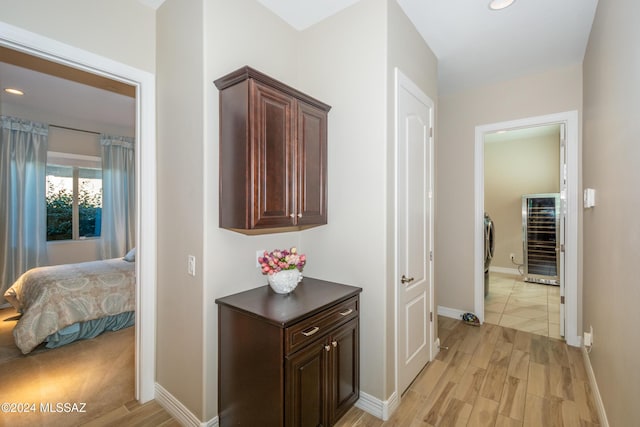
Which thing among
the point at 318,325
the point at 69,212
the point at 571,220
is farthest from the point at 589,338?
the point at 69,212

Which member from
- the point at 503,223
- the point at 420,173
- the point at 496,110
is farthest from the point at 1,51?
the point at 503,223

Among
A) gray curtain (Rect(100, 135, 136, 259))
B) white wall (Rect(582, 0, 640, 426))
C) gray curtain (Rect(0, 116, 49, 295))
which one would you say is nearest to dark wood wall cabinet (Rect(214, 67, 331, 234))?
white wall (Rect(582, 0, 640, 426))

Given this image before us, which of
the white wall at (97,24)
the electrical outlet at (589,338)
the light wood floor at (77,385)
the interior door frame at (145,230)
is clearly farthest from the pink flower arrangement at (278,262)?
the electrical outlet at (589,338)

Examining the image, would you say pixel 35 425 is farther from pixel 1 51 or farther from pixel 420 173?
pixel 420 173

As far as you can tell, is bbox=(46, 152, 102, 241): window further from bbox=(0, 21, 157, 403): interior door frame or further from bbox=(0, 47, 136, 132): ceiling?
bbox=(0, 21, 157, 403): interior door frame

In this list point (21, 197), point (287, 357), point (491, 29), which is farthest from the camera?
point (21, 197)

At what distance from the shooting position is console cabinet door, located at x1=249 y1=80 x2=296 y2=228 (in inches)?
62.9

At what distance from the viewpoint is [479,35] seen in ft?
7.98

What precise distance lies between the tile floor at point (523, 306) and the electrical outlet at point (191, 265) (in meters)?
3.38

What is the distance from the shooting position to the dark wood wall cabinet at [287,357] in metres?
1.45

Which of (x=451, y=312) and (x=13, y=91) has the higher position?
(x=13, y=91)

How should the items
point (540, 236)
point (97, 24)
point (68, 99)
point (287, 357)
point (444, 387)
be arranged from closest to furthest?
point (287, 357) < point (97, 24) < point (444, 387) < point (68, 99) < point (540, 236)

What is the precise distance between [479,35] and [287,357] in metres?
2.82

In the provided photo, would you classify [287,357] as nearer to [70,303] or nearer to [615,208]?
[615,208]
